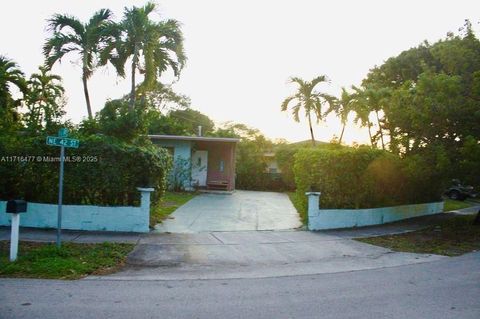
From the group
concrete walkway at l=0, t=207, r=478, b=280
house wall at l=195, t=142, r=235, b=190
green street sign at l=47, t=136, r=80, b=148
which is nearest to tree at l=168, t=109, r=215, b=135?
house wall at l=195, t=142, r=235, b=190

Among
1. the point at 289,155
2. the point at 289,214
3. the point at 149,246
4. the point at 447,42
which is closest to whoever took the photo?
the point at 149,246

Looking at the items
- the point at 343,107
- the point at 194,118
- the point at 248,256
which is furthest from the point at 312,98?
the point at 194,118

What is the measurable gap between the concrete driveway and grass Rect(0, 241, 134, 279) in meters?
2.58

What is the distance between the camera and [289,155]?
26453 millimetres

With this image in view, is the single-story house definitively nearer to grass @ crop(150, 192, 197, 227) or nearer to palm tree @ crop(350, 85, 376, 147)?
grass @ crop(150, 192, 197, 227)

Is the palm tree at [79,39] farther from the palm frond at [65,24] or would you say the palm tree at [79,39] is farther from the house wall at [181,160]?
the house wall at [181,160]

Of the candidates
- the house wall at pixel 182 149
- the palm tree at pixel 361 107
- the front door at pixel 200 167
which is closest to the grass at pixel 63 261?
the house wall at pixel 182 149

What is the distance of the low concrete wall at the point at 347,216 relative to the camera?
440 inches

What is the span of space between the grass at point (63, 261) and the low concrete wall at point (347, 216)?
5258 mm

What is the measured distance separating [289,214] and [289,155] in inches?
489

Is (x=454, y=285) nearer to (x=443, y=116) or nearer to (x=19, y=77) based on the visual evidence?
(x=443, y=116)

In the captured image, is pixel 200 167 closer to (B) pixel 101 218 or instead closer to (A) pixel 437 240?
(B) pixel 101 218

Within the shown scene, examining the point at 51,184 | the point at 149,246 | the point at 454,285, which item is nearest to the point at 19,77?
the point at 51,184

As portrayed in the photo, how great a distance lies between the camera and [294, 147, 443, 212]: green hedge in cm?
1170
